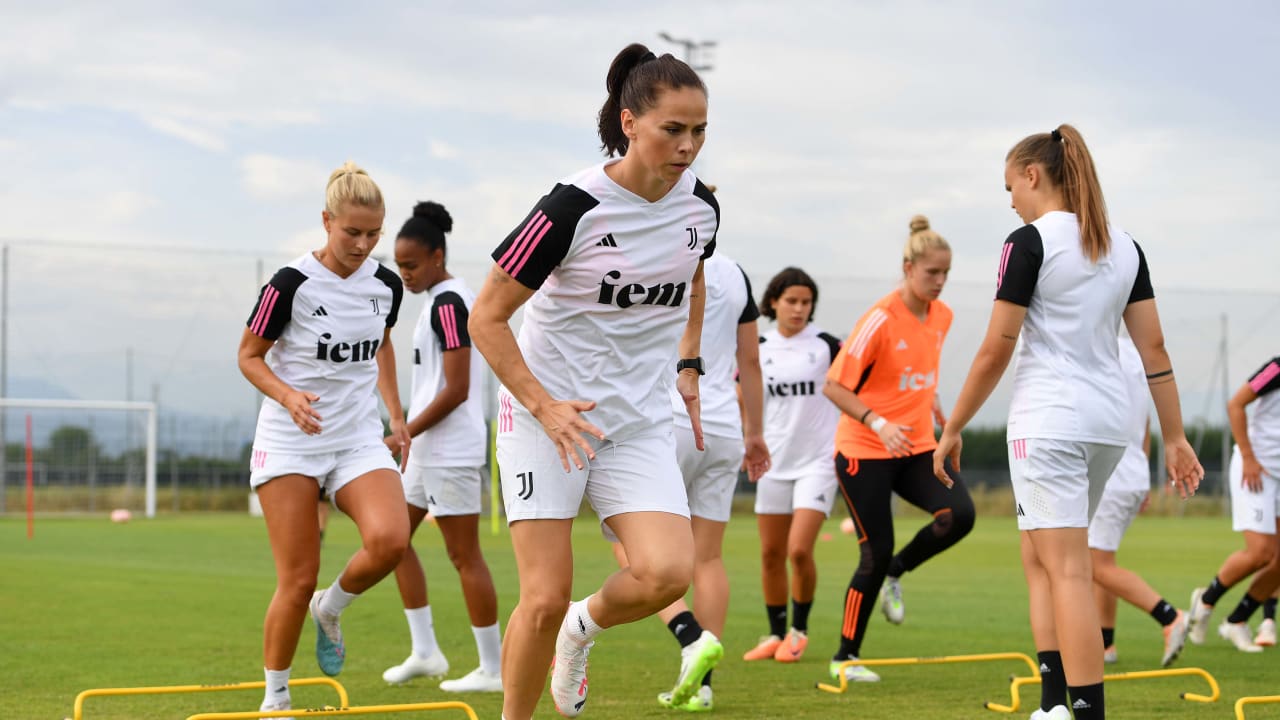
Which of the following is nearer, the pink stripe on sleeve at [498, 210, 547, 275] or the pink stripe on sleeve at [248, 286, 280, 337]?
the pink stripe on sleeve at [498, 210, 547, 275]

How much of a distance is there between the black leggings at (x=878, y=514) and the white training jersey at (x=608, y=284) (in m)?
3.06

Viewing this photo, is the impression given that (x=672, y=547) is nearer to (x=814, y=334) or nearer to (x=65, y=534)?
(x=814, y=334)

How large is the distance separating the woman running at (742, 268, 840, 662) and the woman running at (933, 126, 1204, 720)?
11.3 feet

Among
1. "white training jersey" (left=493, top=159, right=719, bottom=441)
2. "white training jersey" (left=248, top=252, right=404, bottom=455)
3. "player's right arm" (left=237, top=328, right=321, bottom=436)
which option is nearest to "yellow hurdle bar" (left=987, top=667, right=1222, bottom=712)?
"white training jersey" (left=493, top=159, right=719, bottom=441)

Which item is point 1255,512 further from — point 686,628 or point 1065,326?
point 1065,326

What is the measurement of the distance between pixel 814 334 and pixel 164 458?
28.3 m

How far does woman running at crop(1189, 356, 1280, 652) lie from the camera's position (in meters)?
9.41

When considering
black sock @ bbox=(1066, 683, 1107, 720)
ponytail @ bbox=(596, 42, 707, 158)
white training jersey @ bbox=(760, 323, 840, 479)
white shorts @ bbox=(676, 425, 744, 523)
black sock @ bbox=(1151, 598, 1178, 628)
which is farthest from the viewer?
white training jersey @ bbox=(760, 323, 840, 479)

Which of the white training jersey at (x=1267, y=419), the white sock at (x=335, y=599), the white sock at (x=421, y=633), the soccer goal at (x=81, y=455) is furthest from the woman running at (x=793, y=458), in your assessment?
the soccer goal at (x=81, y=455)

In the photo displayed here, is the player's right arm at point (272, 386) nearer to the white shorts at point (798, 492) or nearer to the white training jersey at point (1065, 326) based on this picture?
the white training jersey at point (1065, 326)

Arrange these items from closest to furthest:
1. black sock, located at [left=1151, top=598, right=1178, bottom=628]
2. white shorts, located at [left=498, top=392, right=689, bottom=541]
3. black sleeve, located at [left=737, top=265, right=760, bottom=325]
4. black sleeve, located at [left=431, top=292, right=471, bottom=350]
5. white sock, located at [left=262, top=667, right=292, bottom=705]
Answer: white shorts, located at [left=498, top=392, right=689, bottom=541] → white sock, located at [left=262, top=667, right=292, bottom=705] → black sleeve, located at [left=737, top=265, right=760, bottom=325] → black sleeve, located at [left=431, top=292, right=471, bottom=350] → black sock, located at [left=1151, top=598, right=1178, bottom=628]

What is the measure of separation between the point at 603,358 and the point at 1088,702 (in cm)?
214

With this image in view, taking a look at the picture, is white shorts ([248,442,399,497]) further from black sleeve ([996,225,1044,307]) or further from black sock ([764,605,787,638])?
black sock ([764,605,787,638])

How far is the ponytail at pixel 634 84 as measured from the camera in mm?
4227
